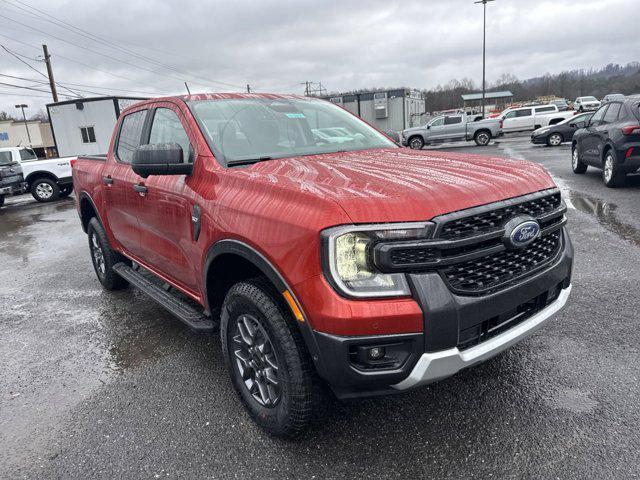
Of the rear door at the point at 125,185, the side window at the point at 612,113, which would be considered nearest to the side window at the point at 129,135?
the rear door at the point at 125,185

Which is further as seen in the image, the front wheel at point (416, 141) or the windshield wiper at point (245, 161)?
the front wheel at point (416, 141)

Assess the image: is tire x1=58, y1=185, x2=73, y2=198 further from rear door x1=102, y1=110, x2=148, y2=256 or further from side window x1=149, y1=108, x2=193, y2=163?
side window x1=149, y1=108, x2=193, y2=163

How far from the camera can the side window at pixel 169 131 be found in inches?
122

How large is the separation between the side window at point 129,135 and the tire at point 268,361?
206 cm

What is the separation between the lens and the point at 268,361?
2432 millimetres

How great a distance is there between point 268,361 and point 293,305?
49 cm

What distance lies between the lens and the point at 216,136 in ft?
9.95

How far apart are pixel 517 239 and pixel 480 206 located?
255 millimetres

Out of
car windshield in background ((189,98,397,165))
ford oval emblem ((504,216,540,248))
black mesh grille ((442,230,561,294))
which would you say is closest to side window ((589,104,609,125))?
car windshield in background ((189,98,397,165))

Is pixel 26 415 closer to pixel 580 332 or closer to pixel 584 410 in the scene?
pixel 584 410

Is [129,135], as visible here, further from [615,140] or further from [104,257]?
[615,140]

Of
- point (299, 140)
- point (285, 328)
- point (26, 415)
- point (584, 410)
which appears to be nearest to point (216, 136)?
point (299, 140)

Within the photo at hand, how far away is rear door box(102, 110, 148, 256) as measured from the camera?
389 centimetres

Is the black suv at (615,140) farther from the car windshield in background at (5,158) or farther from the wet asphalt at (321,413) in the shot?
the car windshield in background at (5,158)
